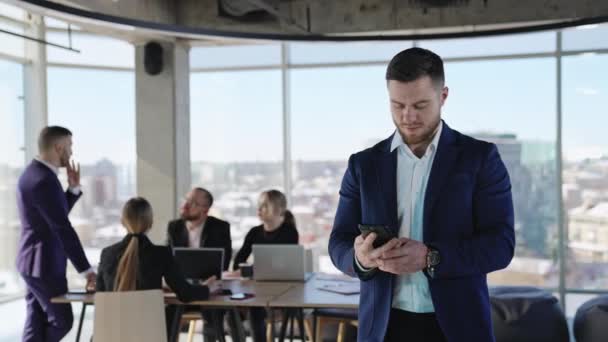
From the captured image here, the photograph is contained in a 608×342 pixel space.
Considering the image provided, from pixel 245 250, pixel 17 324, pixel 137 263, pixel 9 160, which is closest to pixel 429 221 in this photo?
pixel 137 263

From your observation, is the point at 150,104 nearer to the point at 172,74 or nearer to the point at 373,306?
the point at 172,74

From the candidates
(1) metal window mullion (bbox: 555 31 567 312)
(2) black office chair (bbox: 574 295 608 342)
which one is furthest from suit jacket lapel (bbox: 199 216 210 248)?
(1) metal window mullion (bbox: 555 31 567 312)

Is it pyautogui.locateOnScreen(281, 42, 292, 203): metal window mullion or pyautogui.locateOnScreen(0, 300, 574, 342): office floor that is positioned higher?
pyautogui.locateOnScreen(281, 42, 292, 203): metal window mullion

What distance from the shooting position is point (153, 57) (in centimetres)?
911

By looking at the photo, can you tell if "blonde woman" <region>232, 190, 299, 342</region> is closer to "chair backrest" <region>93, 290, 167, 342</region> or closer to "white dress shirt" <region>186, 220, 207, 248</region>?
Result: "white dress shirt" <region>186, 220, 207, 248</region>

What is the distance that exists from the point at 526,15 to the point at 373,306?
696 centimetres

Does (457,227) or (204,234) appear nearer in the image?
(457,227)

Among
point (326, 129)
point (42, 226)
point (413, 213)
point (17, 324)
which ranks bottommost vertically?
point (17, 324)

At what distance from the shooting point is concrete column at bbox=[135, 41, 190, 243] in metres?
9.25

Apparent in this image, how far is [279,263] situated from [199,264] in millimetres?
660

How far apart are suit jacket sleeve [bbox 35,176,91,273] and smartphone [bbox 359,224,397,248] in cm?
390

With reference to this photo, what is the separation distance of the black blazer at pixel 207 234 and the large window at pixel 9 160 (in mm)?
4642

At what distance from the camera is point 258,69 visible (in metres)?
10.3

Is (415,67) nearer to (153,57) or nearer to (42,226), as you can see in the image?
(42,226)
